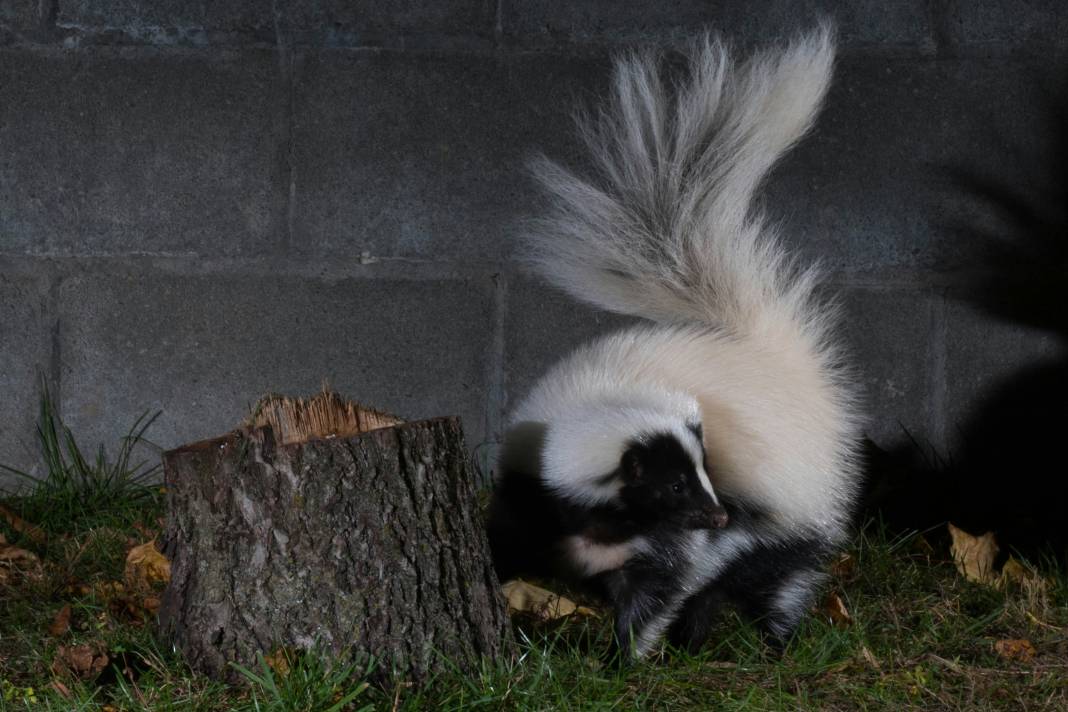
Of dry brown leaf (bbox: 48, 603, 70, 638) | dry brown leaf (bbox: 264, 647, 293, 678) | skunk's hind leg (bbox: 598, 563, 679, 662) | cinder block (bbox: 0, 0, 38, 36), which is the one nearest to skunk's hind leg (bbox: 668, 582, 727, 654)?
skunk's hind leg (bbox: 598, 563, 679, 662)

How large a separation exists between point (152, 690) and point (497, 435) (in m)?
1.96

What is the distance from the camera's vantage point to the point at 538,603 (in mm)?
3119

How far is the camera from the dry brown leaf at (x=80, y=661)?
255 centimetres

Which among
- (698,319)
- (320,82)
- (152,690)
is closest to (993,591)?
(698,319)

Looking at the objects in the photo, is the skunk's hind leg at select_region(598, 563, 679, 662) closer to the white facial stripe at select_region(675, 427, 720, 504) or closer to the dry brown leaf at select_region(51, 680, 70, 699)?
the white facial stripe at select_region(675, 427, 720, 504)

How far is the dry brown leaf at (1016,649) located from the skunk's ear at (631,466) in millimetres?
988

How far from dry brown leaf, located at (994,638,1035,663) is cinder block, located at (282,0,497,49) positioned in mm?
2517

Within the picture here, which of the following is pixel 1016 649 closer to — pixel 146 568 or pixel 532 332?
pixel 532 332

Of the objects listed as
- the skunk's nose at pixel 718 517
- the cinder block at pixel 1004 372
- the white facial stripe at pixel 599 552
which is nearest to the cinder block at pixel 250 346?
the white facial stripe at pixel 599 552

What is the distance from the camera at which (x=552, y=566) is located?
3.03 metres

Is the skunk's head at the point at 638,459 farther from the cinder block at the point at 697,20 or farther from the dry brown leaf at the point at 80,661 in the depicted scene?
the cinder block at the point at 697,20

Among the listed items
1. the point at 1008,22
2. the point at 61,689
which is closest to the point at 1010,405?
the point at 1008,22

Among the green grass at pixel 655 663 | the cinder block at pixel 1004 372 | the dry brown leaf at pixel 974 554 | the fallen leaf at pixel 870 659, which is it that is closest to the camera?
the green grass at pixel 655 663

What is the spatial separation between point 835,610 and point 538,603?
2.61 feet
